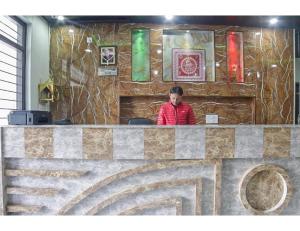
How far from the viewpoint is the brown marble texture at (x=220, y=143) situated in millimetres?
2023

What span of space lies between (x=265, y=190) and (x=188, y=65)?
9.99 ft

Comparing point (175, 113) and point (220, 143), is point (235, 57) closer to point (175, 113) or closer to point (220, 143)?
point (175, 113)

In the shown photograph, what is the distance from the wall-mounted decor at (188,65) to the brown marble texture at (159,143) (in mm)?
2781

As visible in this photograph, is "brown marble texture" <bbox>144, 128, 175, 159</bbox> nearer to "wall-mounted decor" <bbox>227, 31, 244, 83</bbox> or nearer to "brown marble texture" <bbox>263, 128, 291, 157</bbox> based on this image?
"brown marble texture" <bbox>263, 128, 291, 157</bbox>

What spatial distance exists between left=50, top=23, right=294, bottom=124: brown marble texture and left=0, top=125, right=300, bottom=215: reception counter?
2646 millimetres

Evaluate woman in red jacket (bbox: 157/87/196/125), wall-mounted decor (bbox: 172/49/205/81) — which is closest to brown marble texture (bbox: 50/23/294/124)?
wall-mounted decor (bbox: 172/49/205/81)

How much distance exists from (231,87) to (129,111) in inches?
76.7

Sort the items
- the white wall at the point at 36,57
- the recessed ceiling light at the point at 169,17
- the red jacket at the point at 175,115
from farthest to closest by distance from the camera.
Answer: the recessed ceiling light at the point at 169,17
the white wall at the point at 36,57
the red jacket at the point at 175,115

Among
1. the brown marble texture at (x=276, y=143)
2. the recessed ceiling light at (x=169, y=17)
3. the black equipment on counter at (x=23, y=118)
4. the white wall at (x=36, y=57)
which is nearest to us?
the brown marble texture at (x=276, y=143)

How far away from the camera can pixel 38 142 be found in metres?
2.10

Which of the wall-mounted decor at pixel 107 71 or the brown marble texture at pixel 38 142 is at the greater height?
the wall-mounted decor at pixel 107 71

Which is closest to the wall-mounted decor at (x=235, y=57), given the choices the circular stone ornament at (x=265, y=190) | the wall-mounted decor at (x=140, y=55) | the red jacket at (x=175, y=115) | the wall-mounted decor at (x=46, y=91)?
the wall-mounted decor at (x=140, y=55)

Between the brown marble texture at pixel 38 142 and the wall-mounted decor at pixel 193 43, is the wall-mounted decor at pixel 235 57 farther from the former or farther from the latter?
the brown marble texture at pixel 38 142

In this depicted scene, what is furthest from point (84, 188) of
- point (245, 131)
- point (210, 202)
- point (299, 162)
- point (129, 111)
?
point (129, 111)
